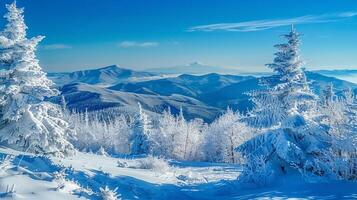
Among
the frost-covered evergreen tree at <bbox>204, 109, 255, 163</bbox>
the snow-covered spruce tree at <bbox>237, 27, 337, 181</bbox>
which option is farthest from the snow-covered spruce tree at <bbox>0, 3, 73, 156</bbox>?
the frost-covered evergreen tree at <bbox>204, 109, 255, 163</bbox>

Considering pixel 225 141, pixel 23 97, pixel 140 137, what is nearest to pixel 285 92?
pixel 23 97

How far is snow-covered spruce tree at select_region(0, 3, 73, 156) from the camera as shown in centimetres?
2314

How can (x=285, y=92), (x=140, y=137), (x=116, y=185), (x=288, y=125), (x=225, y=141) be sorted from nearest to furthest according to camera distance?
(x=116, y=185), (x=288, y=125), (x=285, y=92), (x=225, y=141), (x=140, y=137)

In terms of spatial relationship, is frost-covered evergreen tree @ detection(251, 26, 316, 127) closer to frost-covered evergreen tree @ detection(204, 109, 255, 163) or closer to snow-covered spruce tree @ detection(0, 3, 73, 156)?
snow-covered spruce tree @ detection(0, 3, 73, 156)

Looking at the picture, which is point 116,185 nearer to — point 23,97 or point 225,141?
point 23,97

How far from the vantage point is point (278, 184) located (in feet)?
64.2

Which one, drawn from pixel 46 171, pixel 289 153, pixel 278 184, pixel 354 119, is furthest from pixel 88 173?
pixel 354 119

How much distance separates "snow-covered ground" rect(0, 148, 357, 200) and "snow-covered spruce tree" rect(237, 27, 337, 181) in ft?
5.17

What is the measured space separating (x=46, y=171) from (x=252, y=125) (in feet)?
41.1

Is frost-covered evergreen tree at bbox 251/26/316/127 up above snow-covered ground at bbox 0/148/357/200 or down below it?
above

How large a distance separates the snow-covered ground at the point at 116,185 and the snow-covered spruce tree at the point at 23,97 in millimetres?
4837

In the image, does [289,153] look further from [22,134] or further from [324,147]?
[22,134]

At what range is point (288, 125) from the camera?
22.1 meters

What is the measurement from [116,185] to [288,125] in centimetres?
989
